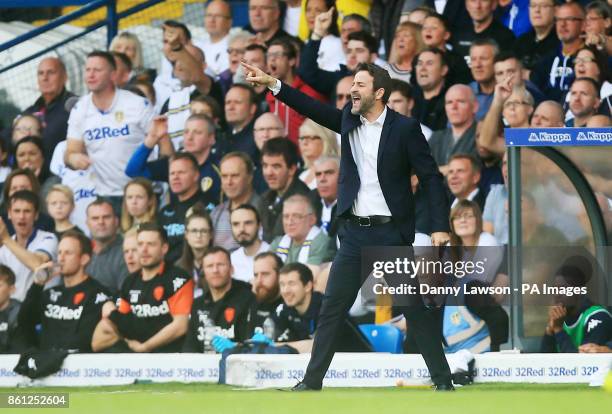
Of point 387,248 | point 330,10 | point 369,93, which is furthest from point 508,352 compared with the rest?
point 330,10

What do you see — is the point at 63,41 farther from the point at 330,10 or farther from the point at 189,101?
the point at 330,10

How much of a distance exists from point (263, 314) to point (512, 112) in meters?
2.82

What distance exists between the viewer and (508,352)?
9.98 metres

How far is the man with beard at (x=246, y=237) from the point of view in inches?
474

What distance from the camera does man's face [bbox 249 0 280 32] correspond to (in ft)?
44.5

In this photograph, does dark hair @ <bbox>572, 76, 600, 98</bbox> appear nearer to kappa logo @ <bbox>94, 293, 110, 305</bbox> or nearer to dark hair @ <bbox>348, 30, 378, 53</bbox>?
dark hair @ <bbox>348, 30, 378, 53</bbox>

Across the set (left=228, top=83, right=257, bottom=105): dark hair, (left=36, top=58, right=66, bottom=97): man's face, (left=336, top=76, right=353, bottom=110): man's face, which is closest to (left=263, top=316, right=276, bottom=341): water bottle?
(left=336, top=76, right=353, bottom=110): man's face

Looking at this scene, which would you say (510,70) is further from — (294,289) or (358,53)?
(294,289)

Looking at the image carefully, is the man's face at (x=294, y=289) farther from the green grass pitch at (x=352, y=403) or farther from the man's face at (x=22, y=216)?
the man's face at (x=22, y=216)

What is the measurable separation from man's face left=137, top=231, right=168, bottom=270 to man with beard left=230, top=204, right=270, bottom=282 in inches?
28.1

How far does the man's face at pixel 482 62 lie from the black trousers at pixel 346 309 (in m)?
3.83

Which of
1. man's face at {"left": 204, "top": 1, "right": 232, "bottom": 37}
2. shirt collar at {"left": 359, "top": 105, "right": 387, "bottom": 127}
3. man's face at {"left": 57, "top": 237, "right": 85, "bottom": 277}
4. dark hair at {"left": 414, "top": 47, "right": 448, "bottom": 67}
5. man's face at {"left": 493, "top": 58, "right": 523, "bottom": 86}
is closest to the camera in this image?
shirt collar at {"left": 359, "top": 105, "right": 387, "bottom": 127}

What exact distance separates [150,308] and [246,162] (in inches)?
65.8

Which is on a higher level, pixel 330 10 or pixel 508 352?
pixel 330 10
